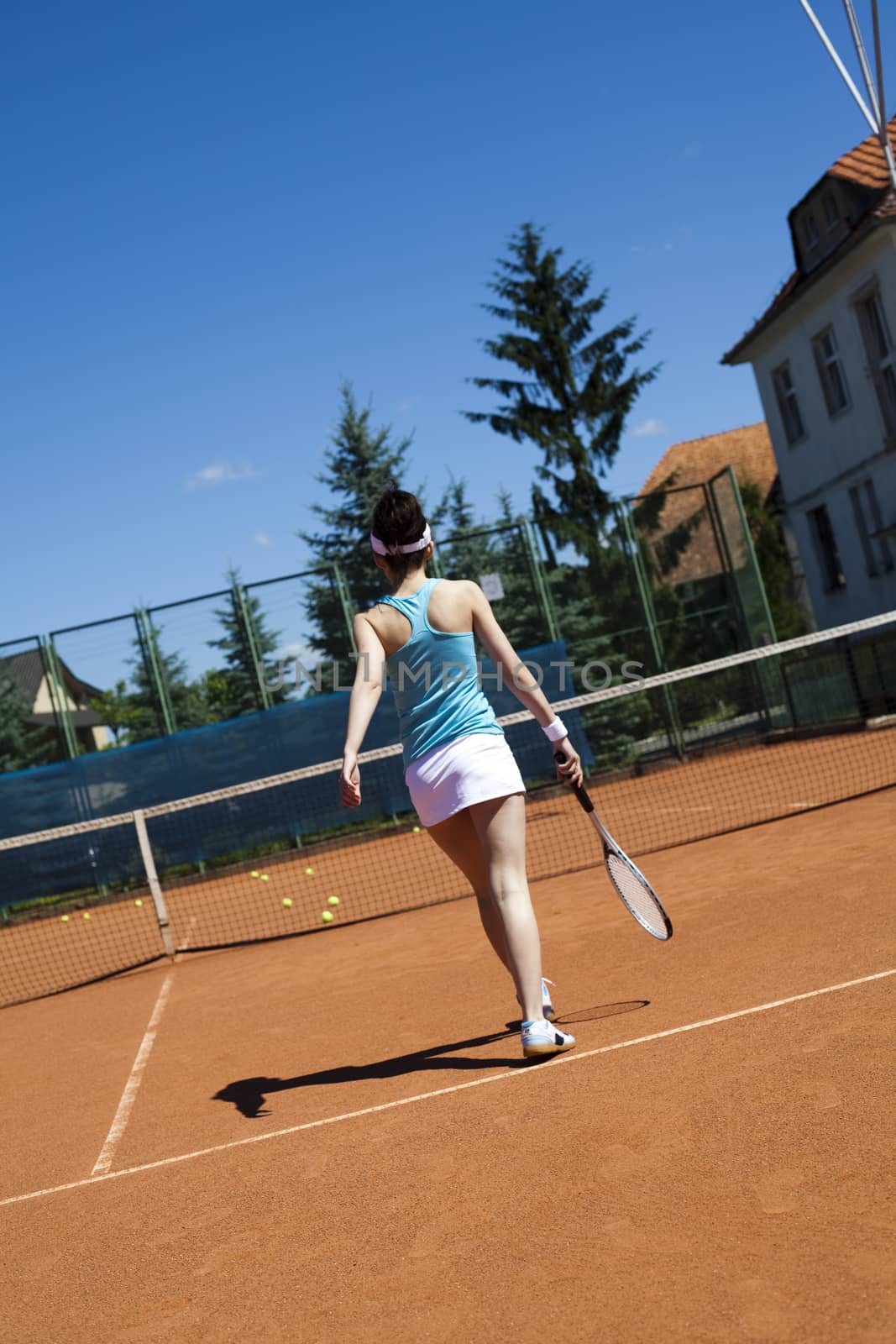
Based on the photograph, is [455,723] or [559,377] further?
[559,377]

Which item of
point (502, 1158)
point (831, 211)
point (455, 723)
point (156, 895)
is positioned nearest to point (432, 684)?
point (455, 723)

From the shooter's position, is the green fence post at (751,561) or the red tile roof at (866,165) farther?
the red tile roof at (866,165)

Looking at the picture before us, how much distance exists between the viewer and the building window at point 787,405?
24219 mm

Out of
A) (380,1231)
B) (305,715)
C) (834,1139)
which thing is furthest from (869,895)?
(305,715)

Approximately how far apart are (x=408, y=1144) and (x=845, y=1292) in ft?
5.32

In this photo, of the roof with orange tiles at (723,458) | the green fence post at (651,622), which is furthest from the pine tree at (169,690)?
the roof with orange tiles at (723,458)

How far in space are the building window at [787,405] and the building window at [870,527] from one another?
253 cm

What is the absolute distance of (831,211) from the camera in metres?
22.2

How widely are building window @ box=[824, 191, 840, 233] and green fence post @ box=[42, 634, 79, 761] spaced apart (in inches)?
594

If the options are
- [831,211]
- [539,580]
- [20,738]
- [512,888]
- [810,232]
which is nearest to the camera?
[512,888]

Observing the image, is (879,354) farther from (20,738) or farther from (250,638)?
(20,738)

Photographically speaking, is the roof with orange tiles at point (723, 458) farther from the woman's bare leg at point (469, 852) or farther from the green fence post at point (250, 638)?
the woman's bare leg at point (469, 852)

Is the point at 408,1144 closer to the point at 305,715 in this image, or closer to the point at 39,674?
the point at 305,715

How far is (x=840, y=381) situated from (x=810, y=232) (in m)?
2.99
